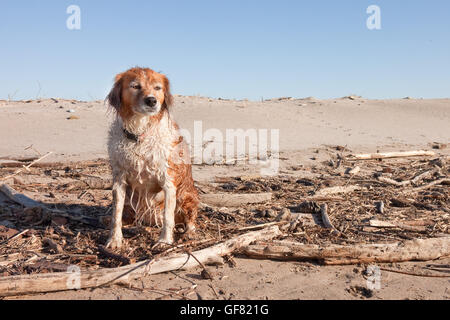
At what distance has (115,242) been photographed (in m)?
4.10

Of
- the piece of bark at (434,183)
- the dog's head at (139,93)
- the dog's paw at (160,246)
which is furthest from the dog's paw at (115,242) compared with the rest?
the piece of bark at (434,183)

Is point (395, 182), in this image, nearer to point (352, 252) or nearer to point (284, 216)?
point (284, 216)

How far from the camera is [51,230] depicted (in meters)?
4.48

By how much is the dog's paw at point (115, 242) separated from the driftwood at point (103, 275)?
2.37 ft

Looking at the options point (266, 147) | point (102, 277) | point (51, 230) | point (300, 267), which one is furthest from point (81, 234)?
point (266, 147)

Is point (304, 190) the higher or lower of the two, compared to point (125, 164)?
lower

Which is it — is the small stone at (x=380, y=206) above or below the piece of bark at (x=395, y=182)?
below

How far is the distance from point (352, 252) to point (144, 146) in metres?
2.31

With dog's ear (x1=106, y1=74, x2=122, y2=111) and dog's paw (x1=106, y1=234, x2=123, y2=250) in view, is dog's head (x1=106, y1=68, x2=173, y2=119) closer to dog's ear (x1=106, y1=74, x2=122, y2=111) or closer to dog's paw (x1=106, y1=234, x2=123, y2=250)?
dog's ear (x1=106, y1=74, x2=122, y2=111)

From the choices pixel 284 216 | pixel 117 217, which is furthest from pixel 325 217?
pixel 117 217

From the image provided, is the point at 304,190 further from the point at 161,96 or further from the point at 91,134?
the point at 91,134

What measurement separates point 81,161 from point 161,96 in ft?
18.5

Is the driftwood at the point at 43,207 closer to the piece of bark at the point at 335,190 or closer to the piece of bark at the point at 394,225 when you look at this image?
the piece of bark at the point at 394,225

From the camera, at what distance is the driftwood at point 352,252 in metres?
3.78
